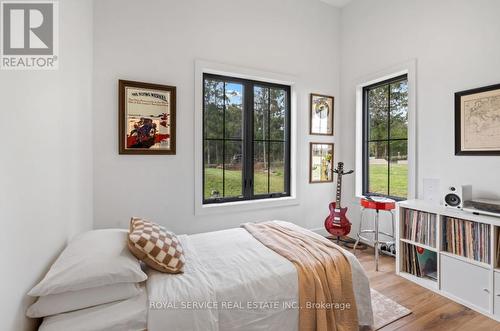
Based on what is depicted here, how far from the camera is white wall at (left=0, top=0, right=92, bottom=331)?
930 millimetres

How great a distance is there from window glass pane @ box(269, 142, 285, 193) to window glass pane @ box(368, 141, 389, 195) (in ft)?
4.07

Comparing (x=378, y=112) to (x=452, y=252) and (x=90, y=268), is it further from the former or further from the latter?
(x=90, y=268)

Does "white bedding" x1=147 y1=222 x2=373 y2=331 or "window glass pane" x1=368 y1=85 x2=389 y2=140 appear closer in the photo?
"white bedding" x1=147 y1=222 x2=373 y2=331

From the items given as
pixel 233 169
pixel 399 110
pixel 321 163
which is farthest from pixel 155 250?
pixel 399 110

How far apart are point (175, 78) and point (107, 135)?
93cm

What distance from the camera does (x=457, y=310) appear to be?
1951mm

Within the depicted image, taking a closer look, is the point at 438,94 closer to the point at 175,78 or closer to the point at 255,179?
the point at 255,179

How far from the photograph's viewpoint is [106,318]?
1.11 meters

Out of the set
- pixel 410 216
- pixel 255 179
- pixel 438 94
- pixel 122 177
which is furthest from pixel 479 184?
pixel 122 177

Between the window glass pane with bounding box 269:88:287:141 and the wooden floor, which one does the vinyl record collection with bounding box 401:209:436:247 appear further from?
the window glass pane with bounding box 269:88:287:141

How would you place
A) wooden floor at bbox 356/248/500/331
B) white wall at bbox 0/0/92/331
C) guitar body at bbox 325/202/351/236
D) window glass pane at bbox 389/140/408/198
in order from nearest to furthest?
white wall at bbox 0/0/92/331 < wooden floor at bbox 356/248/500/331 < window glass pane at bbox 389/140/408/198 < guitar body at bbox 325/202/351/236

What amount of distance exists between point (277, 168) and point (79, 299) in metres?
2.64

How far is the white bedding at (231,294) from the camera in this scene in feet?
3.94

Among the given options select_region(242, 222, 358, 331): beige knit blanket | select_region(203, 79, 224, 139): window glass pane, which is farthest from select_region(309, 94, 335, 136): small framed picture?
select_region(242, 222, 358, 331): beige knit blanket
